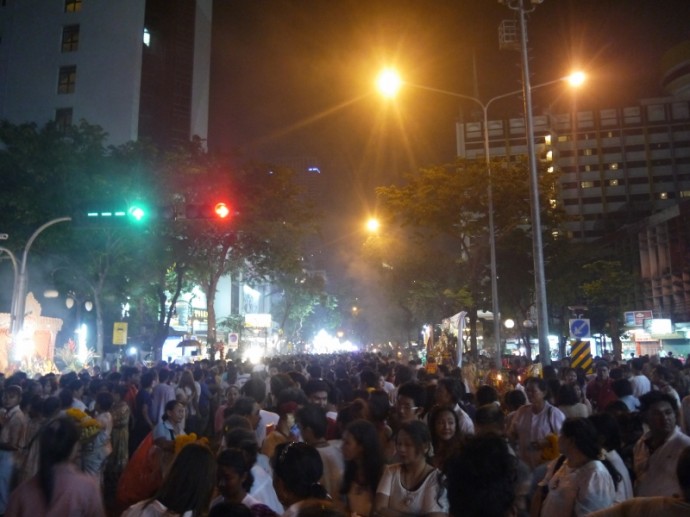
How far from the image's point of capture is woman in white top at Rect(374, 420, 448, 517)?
4047 mm

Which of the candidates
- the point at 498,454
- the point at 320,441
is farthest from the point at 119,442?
the point at 498,454

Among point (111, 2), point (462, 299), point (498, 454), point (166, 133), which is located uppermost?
point (111, 2)

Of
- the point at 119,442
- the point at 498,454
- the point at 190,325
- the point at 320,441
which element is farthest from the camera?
the point at 190,325

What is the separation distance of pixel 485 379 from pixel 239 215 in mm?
15510

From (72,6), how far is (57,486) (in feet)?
153

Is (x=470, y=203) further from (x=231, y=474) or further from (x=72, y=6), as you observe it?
(x=72, y=6)

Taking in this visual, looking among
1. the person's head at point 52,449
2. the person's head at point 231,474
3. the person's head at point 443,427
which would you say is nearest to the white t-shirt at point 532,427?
the person's head at point 443,427

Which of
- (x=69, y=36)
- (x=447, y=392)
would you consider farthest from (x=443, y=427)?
(x=69, y=36)

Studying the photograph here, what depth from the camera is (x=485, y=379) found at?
17.0 meters

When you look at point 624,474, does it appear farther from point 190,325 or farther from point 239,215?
point 190,325

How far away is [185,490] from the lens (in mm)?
3695

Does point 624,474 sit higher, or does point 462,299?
point 462,299

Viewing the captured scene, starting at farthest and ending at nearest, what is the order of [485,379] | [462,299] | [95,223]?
[462,299] → [485,379] → [95,223]

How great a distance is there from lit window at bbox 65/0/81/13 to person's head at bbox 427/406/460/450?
45.8 meters
